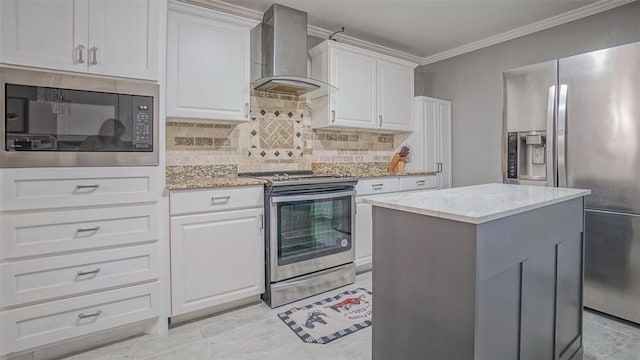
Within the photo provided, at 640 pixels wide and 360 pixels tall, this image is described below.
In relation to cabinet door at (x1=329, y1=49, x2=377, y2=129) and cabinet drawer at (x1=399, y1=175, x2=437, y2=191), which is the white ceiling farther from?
cabinet drawer at (x1=399, y1=175, x2=437, y2=191)

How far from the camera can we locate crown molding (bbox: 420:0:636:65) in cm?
284

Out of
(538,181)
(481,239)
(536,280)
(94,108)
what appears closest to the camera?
(481,239)

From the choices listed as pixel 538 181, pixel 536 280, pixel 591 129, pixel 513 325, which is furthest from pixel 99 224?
pixel 591 129

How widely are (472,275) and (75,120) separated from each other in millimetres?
2107

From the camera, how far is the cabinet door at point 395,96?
3590 mm

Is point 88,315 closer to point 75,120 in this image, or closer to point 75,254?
point 75,254

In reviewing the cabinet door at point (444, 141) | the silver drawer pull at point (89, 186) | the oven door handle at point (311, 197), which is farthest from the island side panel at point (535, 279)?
the cabinet door at point (444, 141)

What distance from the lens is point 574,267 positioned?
1.72m

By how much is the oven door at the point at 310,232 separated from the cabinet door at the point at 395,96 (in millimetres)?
1206

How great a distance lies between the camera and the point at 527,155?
8.79 feet

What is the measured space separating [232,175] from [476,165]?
2.80m

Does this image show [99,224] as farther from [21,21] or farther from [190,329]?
[21,21]

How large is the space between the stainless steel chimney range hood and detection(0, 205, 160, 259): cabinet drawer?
1.51 meters

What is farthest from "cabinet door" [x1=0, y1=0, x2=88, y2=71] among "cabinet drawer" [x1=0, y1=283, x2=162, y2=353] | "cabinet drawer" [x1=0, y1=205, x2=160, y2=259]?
"cabinet drawer" [x1=0, y1=283, x2=162, y2=353]
